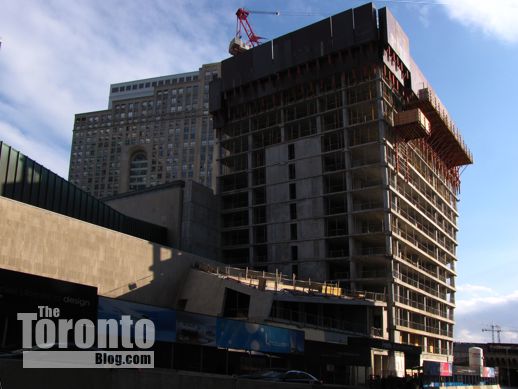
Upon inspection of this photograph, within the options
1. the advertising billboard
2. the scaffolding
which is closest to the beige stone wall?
the advertising billboard

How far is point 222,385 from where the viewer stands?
1520cm

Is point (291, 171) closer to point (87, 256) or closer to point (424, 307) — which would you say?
point (424, 307)

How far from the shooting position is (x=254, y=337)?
35344 millimetres

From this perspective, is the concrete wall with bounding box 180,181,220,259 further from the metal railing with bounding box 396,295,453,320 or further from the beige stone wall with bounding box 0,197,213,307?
the metal railing with bounding box 396,295,453,320

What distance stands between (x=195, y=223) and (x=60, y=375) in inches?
2935

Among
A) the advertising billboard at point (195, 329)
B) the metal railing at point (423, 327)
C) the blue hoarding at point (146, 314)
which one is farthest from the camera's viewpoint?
the metal railing at point (423, 327)

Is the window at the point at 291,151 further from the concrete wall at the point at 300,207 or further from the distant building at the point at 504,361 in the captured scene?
the distant building at the point at 504,361

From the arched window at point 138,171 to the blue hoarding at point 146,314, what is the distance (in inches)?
5761

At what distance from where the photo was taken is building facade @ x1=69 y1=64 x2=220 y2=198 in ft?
583

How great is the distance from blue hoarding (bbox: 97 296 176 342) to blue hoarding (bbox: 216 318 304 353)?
2948mm

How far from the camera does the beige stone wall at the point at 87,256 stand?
45406 mm

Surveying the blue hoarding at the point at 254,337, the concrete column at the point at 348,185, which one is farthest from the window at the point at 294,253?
the blue hoarding at the point at 254,337

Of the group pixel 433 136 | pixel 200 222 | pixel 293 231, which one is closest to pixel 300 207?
pixel 293 231

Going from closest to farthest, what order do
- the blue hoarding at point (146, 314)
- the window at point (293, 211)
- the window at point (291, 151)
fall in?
the blue hoarding at point (146, 314) < the window at point (293, 211) < the window at point (291, 151)
